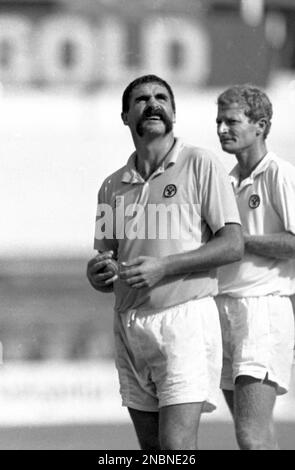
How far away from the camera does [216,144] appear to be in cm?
646

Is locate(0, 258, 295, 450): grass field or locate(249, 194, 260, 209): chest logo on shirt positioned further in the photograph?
locate(0, 258, 295, 450): grass field

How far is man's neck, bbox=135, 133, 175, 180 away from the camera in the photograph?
12.6 feet

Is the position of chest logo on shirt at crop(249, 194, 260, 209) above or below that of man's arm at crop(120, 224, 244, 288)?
above

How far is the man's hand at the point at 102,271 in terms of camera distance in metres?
3.73

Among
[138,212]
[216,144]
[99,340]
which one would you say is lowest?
[99,340]

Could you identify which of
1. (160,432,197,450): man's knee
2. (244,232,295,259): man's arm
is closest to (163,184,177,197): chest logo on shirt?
(244,232,295,259): man's arm

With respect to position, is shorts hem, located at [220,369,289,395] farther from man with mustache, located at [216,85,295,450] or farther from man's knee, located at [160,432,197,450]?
man's knee, located at [160,432,197,450]

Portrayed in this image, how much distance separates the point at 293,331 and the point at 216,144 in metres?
2.35

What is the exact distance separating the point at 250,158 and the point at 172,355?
89cm

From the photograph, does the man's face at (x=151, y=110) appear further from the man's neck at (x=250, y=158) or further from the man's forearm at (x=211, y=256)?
the man's neck at (x=250, y=158)

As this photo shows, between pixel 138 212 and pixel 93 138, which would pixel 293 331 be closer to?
pixel 138 212
